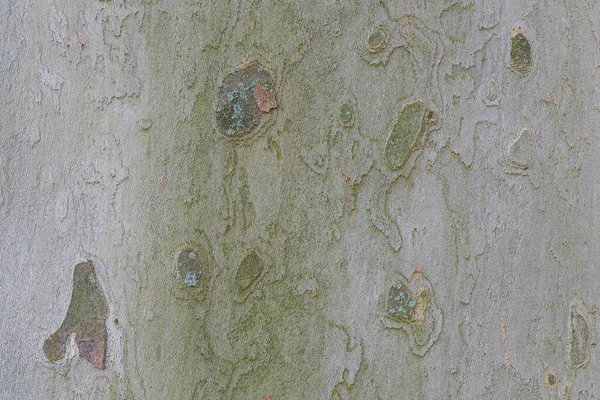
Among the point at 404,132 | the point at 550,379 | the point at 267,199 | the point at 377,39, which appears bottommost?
the point at 550,379

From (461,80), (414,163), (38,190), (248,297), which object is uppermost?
(461,80)

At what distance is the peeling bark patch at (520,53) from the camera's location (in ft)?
3.07

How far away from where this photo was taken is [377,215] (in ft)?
2.97

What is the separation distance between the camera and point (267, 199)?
2.94 feet

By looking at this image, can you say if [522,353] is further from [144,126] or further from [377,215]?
[144,126]

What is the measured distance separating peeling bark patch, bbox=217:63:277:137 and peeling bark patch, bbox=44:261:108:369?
325 mm

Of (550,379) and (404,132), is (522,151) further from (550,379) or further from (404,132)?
(550,379)

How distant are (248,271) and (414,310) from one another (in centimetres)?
27

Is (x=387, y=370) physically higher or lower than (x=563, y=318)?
lower

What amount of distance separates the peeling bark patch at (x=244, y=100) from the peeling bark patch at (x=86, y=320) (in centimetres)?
32

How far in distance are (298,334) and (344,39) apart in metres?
0.47

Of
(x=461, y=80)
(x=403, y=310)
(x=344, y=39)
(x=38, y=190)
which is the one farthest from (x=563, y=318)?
(x=38, y=190)

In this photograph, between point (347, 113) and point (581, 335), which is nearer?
point (347, 113)

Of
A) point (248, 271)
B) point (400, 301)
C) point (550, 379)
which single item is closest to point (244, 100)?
point (248, 271)
